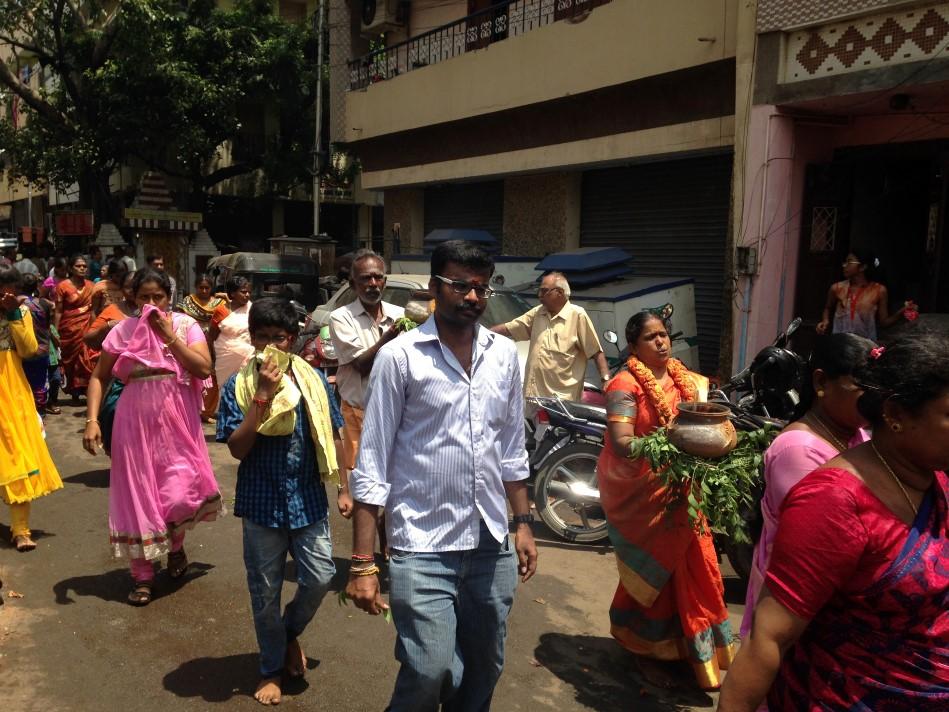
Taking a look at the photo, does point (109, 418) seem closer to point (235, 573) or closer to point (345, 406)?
point (235, 573)

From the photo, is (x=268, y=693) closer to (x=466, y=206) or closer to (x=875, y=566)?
(x=875, y=566)

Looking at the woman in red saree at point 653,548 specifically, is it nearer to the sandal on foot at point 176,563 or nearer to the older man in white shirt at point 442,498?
the older man in white shirt at point 442,498

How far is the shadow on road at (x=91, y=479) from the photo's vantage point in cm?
698

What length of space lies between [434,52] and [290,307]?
13.3 m

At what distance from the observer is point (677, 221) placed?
11.9 meters

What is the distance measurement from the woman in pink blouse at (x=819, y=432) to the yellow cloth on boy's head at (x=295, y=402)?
178 centimetres

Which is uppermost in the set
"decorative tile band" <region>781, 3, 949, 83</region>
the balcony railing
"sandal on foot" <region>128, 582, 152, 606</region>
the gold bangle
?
the balcony railing

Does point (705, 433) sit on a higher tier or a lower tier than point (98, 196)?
lower

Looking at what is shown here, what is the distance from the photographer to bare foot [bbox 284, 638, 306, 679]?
3689 mm

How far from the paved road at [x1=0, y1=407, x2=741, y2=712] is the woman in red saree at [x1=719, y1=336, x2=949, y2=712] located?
6.39 feet

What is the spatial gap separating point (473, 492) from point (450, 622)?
0.40m

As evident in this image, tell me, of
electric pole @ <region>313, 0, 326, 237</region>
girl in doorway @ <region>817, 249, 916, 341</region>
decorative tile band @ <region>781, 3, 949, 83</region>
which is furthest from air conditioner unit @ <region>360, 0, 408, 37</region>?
girl in doorway @ <region>817, 249, 916, 341</region>

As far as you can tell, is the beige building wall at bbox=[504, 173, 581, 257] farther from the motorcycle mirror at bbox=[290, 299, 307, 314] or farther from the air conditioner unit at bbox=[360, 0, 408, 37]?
the motorcycle mirror at bbox=[290, 299, 307, 314]

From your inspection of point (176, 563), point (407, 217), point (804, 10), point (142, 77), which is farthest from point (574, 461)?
point (142, 77)
